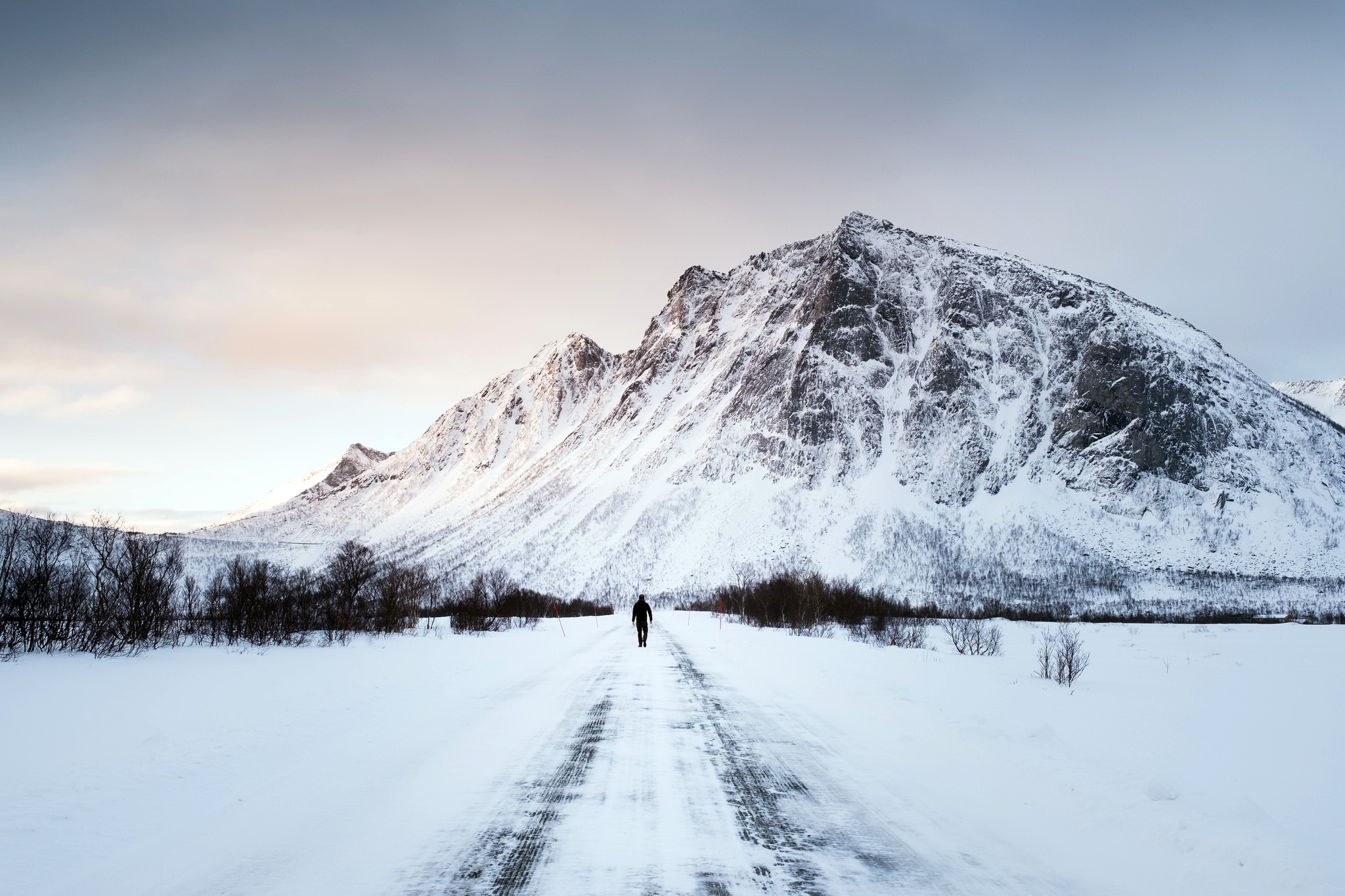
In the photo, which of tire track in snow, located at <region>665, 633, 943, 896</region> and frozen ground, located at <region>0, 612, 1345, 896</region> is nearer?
tire track in snow, located at <region>665, 633, 943, 896</region>

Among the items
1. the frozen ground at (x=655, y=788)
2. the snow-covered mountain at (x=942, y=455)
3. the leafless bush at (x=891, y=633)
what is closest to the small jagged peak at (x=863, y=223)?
the snow-covered mountain at (x=942, y=455)

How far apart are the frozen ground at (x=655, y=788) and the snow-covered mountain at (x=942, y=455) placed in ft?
272

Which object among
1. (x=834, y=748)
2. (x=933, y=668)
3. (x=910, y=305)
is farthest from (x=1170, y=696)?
(x=910, y=305)

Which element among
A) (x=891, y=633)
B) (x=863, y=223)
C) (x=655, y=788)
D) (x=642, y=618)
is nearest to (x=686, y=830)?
(x=655, y=788)

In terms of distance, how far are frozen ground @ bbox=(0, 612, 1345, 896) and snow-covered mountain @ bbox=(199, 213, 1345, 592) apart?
82868mm

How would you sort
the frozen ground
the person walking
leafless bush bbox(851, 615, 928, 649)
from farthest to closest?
leafless bush bbox(851, 615, 928, 649) < the person walking < the frozen ground

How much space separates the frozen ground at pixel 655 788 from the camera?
3.85 meters

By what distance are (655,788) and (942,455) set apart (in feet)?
406

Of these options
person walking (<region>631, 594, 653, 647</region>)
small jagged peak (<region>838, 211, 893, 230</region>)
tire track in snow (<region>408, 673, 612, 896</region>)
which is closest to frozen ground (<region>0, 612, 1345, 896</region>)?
tire track in snow (<region>408, 673, 612, 896</region>)

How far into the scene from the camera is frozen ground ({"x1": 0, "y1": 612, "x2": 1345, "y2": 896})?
3.85 meters

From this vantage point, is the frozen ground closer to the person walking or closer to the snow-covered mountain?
the person walking

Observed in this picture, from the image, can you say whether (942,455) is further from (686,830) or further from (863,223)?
(686,830)

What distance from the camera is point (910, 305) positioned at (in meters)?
145

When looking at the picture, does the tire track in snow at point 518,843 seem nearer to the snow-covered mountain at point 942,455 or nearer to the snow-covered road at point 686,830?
the snow-covered road at point 686,830
